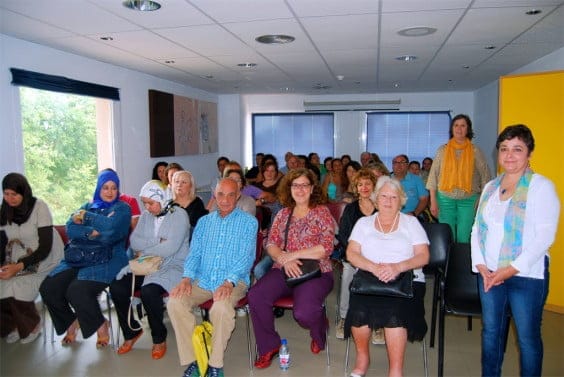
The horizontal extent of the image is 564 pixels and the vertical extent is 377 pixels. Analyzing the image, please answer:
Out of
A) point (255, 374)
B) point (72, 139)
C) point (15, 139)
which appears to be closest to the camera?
point (255, 374)

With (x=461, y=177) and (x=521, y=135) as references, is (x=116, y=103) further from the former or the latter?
(x=521, y=135)

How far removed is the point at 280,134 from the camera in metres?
10.4

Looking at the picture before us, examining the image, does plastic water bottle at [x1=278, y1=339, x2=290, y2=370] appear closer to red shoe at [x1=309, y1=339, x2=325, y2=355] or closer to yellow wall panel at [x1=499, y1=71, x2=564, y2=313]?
red shoe at [x1=309, y1=339, x2=325, y2=355]

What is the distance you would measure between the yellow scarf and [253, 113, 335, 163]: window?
20.8ft

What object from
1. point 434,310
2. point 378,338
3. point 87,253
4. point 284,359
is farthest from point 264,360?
point 87,253

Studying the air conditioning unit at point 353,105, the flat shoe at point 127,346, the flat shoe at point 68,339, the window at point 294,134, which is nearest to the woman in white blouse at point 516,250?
the flat shoe at point 127,346

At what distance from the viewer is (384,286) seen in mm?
2613

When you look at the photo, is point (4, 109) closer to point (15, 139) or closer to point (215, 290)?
point (15, 139)

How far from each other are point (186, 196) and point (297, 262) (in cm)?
129

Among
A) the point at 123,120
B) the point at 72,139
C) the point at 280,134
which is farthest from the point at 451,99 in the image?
the point at 72,139

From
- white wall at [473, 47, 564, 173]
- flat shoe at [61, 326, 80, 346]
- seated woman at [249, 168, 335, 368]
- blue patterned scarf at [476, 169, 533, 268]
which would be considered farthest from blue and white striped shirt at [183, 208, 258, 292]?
white wall at [473, 47, 564, 173]

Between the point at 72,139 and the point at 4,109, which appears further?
the point at 72,139

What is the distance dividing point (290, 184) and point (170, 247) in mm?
1044

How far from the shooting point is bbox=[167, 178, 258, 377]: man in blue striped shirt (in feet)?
9.46
